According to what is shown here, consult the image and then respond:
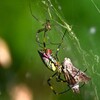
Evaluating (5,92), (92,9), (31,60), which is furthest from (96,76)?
(5,92)

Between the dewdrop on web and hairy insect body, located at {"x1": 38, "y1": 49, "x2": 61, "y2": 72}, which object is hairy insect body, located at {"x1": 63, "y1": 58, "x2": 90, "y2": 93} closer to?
hairy insect body, located at {"x1": 38, "y1": 49, "x2": 61, "y2": 72}

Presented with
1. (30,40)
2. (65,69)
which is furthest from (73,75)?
(30,40)

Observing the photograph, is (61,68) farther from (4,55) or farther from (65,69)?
(4,55)

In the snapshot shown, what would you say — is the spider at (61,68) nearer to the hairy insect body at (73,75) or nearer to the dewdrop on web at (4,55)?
the hairy insect body at (73,75)

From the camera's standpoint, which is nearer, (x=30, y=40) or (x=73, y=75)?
(x=73, y=75)

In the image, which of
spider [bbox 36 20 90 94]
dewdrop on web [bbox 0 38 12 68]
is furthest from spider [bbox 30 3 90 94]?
dewdrop on web [bbox 0 38 12 68]
